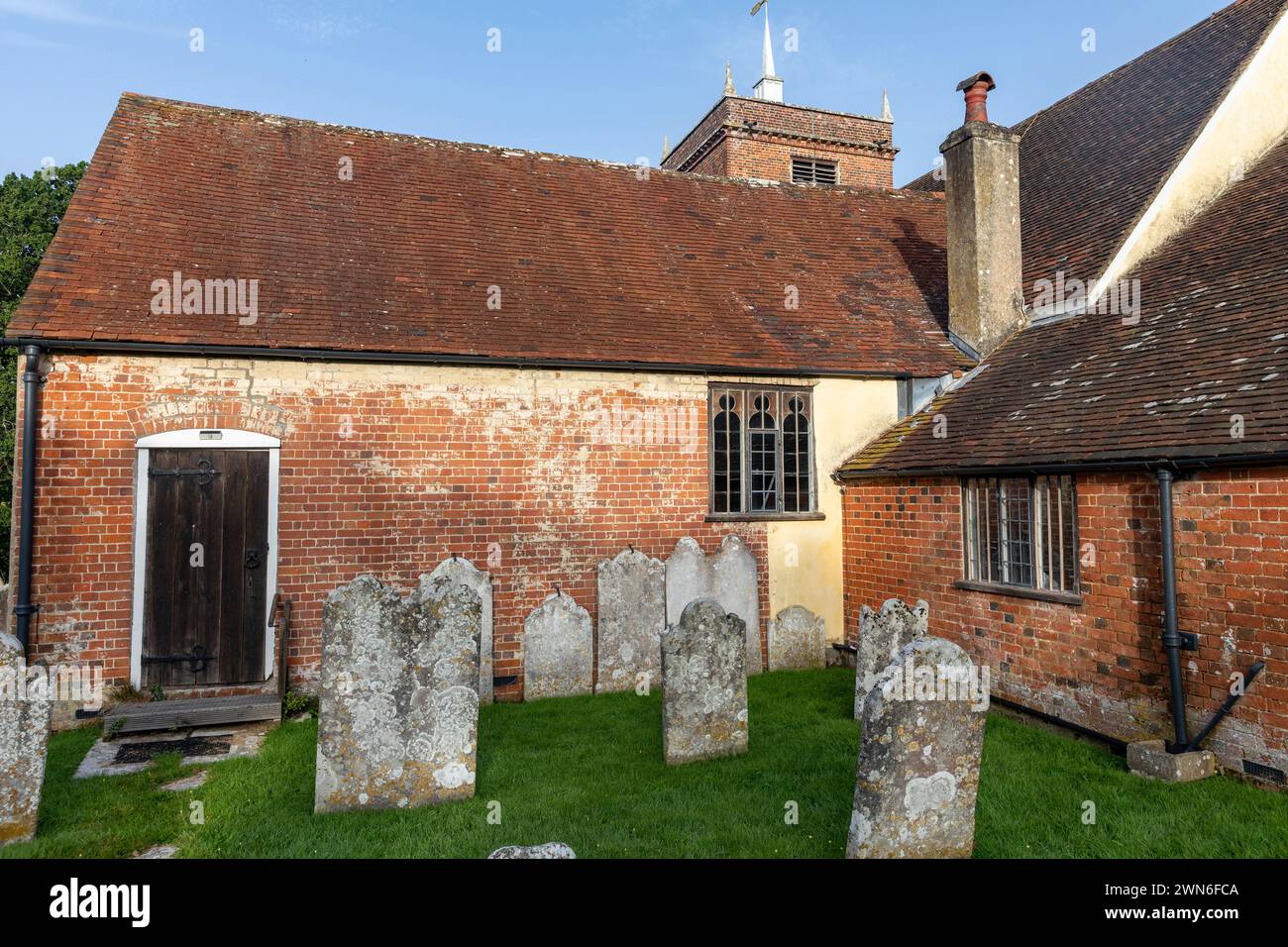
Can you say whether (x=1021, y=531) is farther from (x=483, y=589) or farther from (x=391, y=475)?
(x=391, y=475)

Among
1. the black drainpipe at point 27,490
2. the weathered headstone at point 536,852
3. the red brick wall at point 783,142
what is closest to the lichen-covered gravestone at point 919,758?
the weathered headstone at point 536,852

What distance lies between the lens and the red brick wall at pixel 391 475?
8680mm

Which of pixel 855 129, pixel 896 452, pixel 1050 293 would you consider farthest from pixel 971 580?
pixel 855 129

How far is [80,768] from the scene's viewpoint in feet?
23.2

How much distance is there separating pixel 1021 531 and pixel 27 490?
10.3 meters

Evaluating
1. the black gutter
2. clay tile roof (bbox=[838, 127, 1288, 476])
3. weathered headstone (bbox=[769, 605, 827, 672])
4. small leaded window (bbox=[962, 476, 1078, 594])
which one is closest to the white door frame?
the black gutter

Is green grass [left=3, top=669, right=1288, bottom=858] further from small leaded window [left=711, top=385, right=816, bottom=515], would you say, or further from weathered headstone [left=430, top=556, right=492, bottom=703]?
small leaded window [left=711, top=385, right=816, bottom=515]

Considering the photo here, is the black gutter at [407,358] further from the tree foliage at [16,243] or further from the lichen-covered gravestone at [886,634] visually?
the tree foliage at [16,243]

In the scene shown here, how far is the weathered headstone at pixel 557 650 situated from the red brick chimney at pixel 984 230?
266 inches

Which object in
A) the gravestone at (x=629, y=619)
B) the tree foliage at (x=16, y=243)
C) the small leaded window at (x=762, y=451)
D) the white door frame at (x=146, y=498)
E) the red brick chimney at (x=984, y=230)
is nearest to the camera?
the white door frame at (x=146, y=498)

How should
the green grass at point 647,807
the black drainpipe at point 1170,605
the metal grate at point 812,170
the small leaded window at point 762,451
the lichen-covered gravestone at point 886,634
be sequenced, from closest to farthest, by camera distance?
the green grass at point 647,807, the black drainpipe at point 1170,605, the lichen-covered gravestone at point 886,634, the small leaded window at point 762,451, the metal grate at point 812,170

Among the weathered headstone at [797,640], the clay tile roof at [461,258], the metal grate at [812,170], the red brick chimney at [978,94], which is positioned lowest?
the weathered headstone at [797,640]

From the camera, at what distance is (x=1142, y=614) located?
7281 mm

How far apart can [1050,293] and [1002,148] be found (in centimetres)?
232
